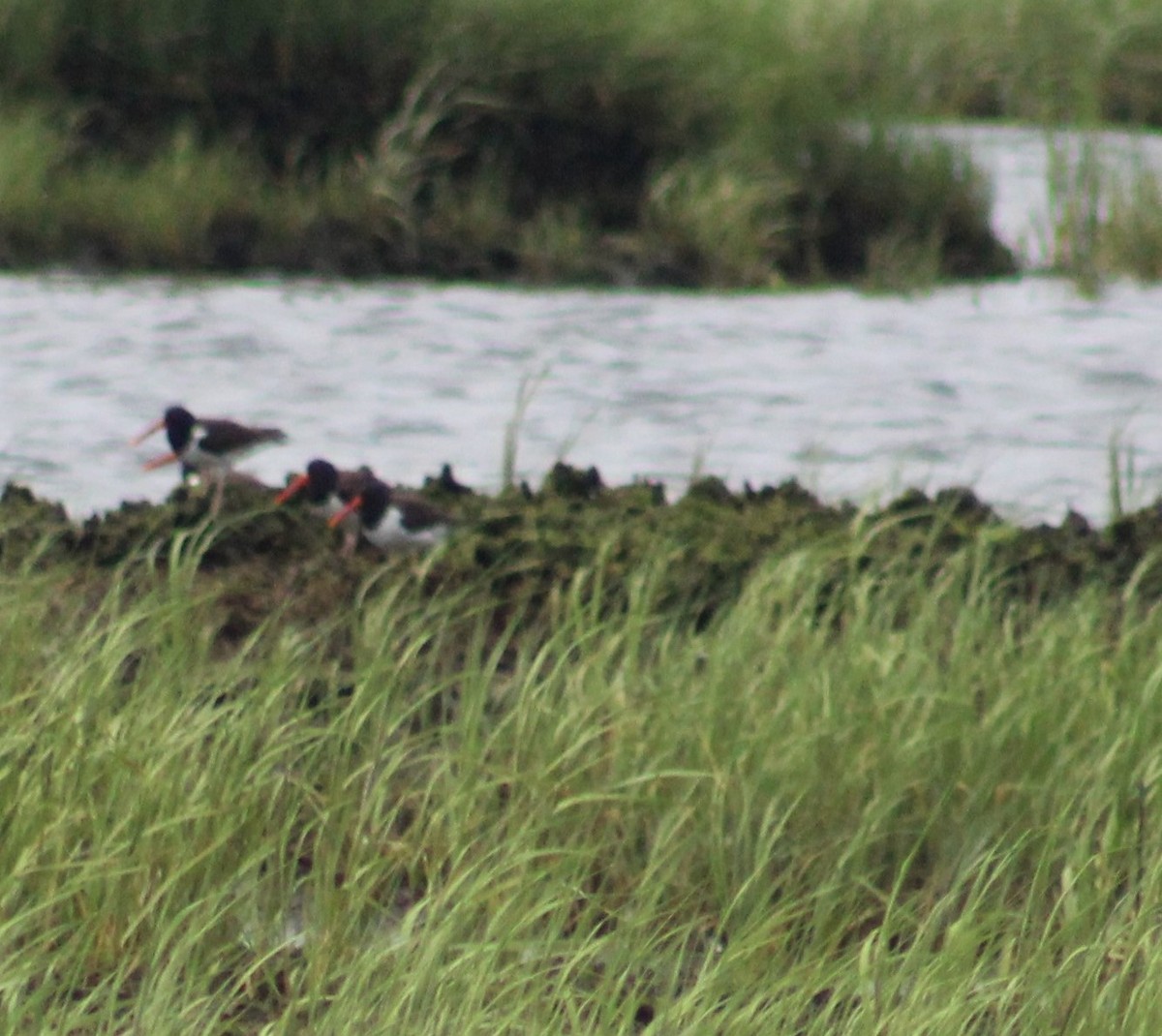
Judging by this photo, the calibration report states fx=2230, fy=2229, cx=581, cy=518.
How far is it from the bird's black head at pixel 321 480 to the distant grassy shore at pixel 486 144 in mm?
5488

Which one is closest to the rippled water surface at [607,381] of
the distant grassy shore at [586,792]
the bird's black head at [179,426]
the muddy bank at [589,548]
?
the bird's black head at [179,426]

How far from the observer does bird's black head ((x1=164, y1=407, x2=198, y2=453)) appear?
6.16 m

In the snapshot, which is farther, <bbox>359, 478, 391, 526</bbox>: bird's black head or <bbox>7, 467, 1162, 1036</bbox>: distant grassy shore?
<bbox>359, 478, 391, 526</bbox>: bird's black head

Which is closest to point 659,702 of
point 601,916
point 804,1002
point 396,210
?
point 601,916

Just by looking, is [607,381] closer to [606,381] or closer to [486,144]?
[606,381]

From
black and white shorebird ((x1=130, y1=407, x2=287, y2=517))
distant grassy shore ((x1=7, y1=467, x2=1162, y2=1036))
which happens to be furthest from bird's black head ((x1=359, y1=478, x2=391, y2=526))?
black and white shorebird ((x1=130, y1=407, x2=287, y2=517))

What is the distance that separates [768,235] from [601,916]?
792cm

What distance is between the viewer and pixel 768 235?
11.5 m

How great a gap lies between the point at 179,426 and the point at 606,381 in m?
2.75

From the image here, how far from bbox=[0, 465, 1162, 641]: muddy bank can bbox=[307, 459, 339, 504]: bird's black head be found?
0.07m

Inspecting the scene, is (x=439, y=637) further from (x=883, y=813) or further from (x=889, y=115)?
A: (x=889, y=115)

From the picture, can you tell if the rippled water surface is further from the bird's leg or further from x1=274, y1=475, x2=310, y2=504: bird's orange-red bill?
the bird's leg

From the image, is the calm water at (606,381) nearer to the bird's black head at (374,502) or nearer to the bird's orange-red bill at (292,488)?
the bird's orange-red bill at (292,488)

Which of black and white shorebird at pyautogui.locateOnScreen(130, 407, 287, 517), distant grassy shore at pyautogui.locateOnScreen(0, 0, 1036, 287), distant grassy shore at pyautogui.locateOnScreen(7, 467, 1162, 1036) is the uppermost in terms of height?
distant grassy shore at pyautogui.locateOnScreen(0, 0, 1036, 287)
